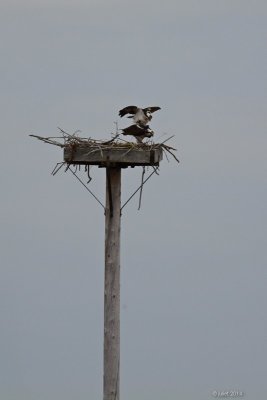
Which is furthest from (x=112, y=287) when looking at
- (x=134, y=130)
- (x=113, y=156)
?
(x=134, y=130)

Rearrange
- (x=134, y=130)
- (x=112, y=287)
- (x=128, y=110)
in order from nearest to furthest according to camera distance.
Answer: (x=112, y=287)
(x=134, y=130)
(x=128, y=110)

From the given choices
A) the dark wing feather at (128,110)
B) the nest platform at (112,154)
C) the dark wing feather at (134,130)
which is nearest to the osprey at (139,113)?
the dark wing feather at (128,110)

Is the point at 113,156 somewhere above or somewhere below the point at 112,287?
above

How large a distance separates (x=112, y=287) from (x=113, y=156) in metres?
1.24

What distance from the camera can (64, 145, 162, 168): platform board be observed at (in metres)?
8.38

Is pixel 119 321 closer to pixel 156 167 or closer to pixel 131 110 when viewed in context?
pixel 156 167

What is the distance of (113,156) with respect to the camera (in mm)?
8383

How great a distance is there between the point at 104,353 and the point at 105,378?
0.75 ft

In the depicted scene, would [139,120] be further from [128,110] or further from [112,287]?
[112,287]

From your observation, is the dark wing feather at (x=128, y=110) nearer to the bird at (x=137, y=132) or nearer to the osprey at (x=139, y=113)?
the osprey at (x=139, y=113)

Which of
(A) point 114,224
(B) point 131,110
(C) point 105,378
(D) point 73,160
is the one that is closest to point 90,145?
(D) point 73,160

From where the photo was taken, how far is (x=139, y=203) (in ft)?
28.0

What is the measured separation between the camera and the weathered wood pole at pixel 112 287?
8.28 meters

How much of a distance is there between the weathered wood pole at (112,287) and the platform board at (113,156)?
0.14 m
